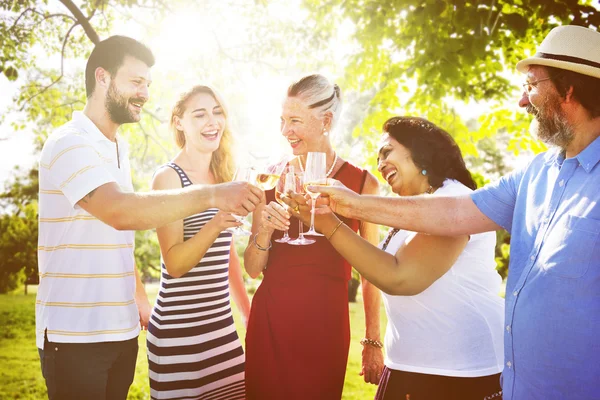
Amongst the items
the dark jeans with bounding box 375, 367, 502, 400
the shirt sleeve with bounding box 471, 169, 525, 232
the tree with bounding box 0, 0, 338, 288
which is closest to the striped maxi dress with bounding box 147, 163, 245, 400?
the dark jeans with bounding box 375, 367, 502, 400

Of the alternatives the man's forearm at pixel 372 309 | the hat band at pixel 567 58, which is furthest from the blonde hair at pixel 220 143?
the hat band at pixel 567 58

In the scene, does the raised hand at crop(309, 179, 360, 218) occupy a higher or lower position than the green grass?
higher

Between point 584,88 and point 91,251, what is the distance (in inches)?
103

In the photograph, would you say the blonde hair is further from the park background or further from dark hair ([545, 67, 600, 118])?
dark hair ([545, 67, 600, 118])

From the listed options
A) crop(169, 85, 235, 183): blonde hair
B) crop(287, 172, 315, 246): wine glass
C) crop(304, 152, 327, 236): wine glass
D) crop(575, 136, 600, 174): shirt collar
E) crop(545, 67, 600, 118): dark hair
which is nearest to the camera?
crop(575, 136, 600, 174): shirt collar

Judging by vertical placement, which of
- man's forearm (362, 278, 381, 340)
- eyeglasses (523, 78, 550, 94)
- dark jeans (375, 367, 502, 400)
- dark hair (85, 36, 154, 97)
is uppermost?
dark hair (85, 36, 154, 97)

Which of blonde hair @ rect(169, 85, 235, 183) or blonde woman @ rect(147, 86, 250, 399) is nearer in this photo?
blonde woman @ rect(147, 86, 250, 399)

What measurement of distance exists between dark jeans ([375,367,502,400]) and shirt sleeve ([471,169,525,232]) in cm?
82

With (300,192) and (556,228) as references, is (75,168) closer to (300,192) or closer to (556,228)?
(300,192)

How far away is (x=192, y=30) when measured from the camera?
10.3m

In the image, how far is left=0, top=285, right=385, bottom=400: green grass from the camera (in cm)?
924

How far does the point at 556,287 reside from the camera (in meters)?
2.13

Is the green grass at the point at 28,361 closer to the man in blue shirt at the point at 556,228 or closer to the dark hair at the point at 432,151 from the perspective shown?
the dark hair at the point at 432,151

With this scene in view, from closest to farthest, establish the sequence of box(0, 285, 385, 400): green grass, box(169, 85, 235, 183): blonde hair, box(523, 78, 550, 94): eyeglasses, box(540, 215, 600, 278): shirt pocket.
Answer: box(540, 215, 600, 278): shirt pocket < box(523, 78, 550, 94): eyeglasses < box(169, 85, 235, 183): blonde hair < box(0, 285, 385, 400): green grass
